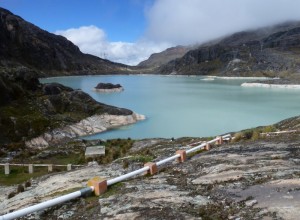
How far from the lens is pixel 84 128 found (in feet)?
184

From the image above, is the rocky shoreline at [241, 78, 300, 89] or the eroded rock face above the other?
the eroded rock face

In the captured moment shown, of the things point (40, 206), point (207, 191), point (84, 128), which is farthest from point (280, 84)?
point (40, 206)

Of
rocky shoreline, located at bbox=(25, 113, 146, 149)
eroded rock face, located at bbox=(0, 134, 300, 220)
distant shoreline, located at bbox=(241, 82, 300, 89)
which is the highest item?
eroded rock face, located at bbox=(0, 134, 300, 220)

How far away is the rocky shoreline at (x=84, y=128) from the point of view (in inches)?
1871

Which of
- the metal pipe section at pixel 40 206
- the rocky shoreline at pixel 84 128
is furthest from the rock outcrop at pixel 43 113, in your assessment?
the metal pipe section at pixel 40 206

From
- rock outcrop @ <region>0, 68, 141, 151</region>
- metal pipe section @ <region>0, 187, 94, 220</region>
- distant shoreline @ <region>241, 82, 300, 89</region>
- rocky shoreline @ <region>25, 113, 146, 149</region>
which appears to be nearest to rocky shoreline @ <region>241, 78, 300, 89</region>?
distant shoreline @ <region>241, 82, 300, 89</region>

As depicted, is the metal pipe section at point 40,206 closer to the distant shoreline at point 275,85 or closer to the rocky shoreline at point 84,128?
the rocky shoreline at point 84,128

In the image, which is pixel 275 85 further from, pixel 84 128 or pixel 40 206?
pixel 40 206

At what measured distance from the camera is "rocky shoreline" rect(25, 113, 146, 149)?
47.5 metres

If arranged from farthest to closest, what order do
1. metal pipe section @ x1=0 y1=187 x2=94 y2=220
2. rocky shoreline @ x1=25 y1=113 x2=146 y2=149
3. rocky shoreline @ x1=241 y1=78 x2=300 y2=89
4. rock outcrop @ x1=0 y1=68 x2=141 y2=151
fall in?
rocky shoreline @ x1=241 y1=78 x2=300 y2=89 < rock outcrop @ x1=0 y1=68 x2=141 y2=151 < rocky shoreline @ x1=25 y1=113 x2=146 y2=149 < metal pipe section @ x1=0 y1=187 x2=94 y2=220

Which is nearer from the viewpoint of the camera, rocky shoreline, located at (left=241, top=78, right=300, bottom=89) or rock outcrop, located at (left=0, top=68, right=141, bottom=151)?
rock outcrop, located at (left=0, top=68, right=141, bottom=151)

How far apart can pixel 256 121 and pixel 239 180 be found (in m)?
57.7

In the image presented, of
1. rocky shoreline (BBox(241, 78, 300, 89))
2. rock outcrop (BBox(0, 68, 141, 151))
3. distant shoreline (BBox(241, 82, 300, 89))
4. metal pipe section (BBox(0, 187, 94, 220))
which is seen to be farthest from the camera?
rocky shoreline (BBox(241, 78, 300, 89))

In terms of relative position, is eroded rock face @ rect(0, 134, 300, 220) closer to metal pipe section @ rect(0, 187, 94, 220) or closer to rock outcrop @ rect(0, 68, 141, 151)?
metal pipe section @ rect(0, 187, 94, 220)
